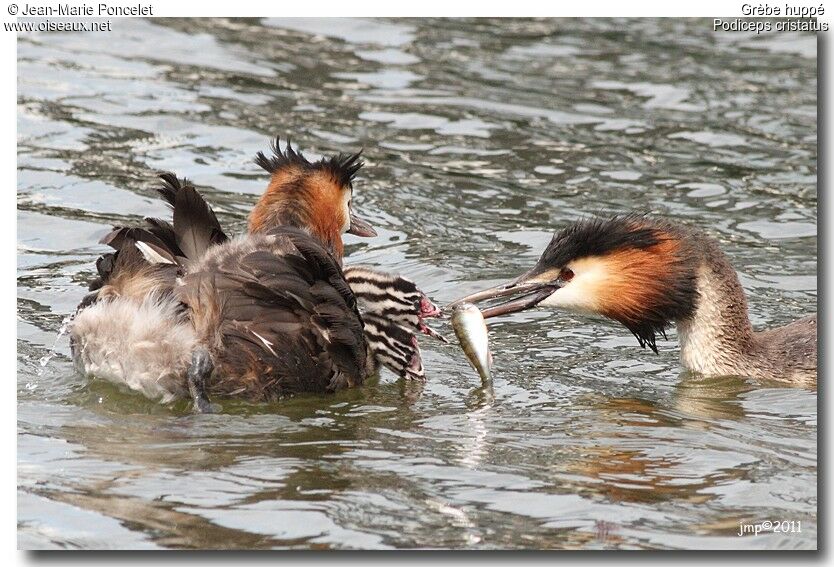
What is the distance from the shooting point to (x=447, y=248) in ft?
29.3

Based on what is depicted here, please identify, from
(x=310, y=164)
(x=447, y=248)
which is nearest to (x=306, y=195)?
(x=310, y=164)

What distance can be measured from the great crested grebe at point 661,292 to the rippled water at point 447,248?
17cm

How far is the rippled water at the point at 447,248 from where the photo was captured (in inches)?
198

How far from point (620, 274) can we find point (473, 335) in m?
0.76

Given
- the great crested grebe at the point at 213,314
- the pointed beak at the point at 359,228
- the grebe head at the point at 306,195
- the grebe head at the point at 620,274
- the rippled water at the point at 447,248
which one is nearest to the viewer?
the rippled water at the point at 447,248

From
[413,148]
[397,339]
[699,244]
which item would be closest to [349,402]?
[397,339]

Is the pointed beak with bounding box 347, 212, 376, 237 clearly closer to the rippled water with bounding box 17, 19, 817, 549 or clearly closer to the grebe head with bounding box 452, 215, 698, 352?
the rippled water with bounding box 17, 19, 817, 549

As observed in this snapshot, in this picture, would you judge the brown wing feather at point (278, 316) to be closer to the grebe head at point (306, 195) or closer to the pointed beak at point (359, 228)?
the grebe head at point (306, 195)

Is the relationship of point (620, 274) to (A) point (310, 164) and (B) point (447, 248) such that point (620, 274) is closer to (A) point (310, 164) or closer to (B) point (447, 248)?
(A) point (310, 164)

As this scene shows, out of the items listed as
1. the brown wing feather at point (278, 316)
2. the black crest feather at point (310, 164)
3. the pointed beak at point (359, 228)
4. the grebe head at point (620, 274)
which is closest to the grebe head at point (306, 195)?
the black crest feather at point (310, 164)

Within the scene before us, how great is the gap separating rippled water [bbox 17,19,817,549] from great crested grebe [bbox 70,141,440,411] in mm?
134

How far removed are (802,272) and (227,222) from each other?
12.1 feet

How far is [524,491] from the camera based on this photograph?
17.1 feet

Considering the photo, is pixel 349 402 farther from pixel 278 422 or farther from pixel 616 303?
pixel 616 303
